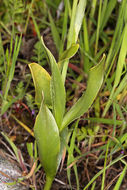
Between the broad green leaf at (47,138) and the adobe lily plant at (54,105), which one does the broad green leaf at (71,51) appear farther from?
the broad green leaf at (47,138)

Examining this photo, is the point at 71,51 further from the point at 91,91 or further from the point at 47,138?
the point at 47,138

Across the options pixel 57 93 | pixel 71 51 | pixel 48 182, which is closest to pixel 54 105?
pixel 57 93

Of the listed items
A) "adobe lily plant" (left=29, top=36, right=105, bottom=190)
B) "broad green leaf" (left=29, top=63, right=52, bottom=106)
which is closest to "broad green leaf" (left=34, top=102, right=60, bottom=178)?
"adobe lily plant" (left=29, top=36, right=105, bottom=190)

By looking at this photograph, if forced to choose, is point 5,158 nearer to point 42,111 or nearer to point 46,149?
point 46,149

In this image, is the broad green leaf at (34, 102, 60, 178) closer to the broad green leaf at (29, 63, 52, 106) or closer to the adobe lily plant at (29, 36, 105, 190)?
the adobe lily plant at (29, 36, 105, 190)

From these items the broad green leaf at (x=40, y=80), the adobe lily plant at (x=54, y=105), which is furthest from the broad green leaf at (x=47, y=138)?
the broad green leaf at (x=40, y=80)

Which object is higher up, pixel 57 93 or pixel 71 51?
pixel 71 51

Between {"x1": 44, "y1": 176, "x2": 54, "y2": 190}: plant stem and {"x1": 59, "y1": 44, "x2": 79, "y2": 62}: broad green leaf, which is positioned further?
{"x1": 44, "y1": 176, "x2": 54, "y2": 190}: plant stem
